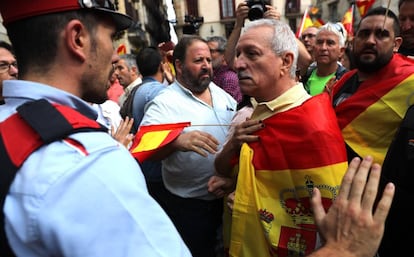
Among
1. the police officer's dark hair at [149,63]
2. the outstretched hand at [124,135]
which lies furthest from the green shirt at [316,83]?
the outstretched hand at [124,135]

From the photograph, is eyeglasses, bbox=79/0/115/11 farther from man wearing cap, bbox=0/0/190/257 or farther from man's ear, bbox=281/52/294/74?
man's ear, bbox=281/52/294/74

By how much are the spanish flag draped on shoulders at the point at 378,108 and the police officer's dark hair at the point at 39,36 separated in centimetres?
177

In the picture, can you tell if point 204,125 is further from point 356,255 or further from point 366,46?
point 356,255

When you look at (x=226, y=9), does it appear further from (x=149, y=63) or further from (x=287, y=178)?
(x=287, y=178)

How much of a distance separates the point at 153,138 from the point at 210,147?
1.29ft

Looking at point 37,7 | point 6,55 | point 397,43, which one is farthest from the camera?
point 6,55

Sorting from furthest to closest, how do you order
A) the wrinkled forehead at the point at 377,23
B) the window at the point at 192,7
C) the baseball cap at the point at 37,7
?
the window at the point at 192,7
the wrinkled forehead at the point at 377,23
the baseball cap at the point at 37,7

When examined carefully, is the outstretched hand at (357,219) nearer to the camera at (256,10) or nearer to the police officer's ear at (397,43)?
the police officer's ear at (397,43)

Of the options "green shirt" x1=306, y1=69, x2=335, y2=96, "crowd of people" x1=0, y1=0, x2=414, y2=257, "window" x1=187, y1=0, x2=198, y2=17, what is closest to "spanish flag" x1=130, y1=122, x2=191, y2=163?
"crowd of people" x1=0, y1=0, x2=414, y2=257

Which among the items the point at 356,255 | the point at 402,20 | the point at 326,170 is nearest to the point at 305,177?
the point at 326,170

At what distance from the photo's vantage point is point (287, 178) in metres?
1.72

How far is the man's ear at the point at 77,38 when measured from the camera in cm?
95

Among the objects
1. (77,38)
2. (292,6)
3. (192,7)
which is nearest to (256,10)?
(77,38)

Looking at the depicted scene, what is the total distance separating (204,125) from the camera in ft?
7.93
